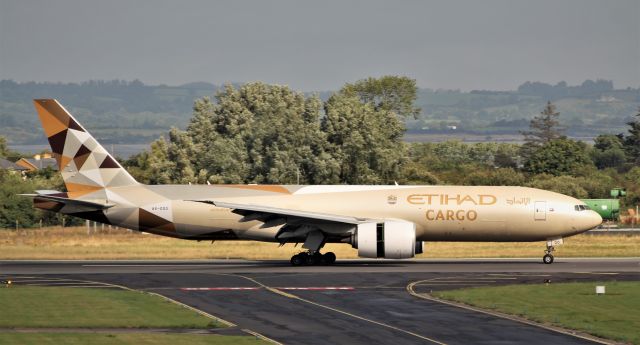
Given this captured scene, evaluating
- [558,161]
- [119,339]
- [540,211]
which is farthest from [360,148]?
[119,339]

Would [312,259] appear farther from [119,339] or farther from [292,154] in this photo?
[292,154]

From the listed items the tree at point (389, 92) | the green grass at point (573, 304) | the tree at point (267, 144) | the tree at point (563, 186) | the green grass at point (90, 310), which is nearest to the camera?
the green grass at point (573, 304)

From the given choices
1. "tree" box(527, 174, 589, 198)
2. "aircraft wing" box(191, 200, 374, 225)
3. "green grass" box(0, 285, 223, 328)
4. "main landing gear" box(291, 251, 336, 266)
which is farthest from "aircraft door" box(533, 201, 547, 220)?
"tree" box(527, 174, 589, 198)

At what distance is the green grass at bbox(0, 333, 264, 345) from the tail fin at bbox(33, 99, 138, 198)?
25914 mm

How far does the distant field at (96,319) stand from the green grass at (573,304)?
31.2ft

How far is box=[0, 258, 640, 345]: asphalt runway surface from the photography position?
32.3 metres

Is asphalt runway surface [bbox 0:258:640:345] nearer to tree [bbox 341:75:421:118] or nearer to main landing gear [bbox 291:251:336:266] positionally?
main landing gear [bbox 291:251:336:266]

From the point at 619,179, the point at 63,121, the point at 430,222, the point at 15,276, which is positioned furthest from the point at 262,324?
the point at 619,179

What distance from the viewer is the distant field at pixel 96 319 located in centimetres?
3100

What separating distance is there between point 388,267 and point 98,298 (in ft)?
56.3

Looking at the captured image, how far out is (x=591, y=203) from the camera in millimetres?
79562

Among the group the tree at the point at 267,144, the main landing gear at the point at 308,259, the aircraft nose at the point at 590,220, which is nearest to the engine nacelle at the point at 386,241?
the main landing gear at the point at 308,259

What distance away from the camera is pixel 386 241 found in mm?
53219

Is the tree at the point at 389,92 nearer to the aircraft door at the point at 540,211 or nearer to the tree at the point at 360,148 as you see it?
the tree at the point at 360,148
